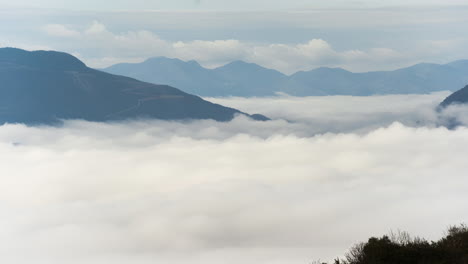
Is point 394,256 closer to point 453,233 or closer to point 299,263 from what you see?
point 453,233

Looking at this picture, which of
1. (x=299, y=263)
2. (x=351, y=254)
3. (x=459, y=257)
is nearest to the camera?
(x=459, y=257)

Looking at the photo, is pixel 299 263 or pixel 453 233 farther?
pixel 299 263

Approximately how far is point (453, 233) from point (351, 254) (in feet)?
24.5

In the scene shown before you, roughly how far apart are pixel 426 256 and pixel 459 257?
211 centimetres

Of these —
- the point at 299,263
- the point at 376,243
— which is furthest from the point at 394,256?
the point at 299,263

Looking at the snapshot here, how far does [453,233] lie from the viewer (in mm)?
45875

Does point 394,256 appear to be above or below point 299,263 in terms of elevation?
below

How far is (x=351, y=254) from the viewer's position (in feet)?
148

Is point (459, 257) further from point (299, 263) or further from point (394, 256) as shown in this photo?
point (299, 263)

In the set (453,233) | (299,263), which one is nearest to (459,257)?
(453,233)

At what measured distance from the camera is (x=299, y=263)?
191750 mm

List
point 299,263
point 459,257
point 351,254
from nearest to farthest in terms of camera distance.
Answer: point 459,257 < point 351,254 < point 299,263

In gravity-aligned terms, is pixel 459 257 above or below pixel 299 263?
below

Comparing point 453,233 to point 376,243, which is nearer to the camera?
point 376,243
